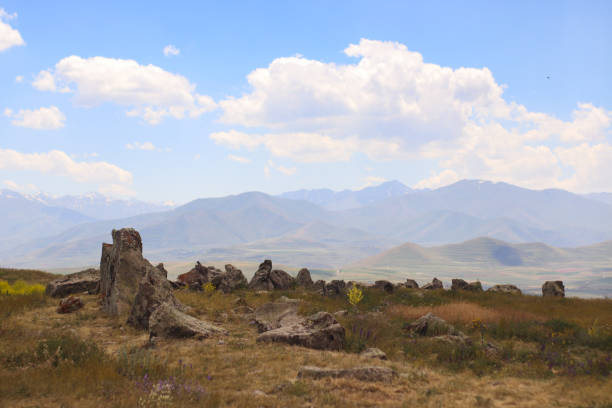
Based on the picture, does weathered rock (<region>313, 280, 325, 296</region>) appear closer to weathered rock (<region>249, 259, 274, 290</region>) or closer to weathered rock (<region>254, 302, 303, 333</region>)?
weathered rock (<region>249, 259, 274, 290</region>)

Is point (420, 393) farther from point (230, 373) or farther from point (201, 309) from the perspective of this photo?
point (201, 309)

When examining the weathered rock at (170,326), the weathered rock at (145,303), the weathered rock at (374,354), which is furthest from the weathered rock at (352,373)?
the weathered rock at (145,303)

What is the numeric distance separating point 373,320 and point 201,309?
9.54 metres

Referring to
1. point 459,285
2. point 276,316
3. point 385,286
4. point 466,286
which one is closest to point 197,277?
point 385,286

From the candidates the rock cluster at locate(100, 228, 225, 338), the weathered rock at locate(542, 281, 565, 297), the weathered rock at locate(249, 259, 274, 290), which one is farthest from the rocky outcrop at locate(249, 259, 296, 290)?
the weathered rock at locate(542, 281, 565, 297)

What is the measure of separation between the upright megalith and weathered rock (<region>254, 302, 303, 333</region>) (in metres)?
6.13

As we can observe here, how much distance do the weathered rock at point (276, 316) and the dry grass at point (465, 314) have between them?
22.2 feet

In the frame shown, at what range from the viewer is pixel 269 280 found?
34.5m

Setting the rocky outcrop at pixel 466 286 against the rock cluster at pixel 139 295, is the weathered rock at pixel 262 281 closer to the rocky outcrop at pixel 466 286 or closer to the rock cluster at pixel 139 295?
the rock cluster at pixel 139 295

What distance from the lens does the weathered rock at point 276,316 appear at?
56.8 feet

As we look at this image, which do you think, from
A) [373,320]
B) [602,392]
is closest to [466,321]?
[373,320]

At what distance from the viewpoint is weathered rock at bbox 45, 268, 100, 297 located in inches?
940

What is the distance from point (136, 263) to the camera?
2094 cm

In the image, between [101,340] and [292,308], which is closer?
[101,340]
